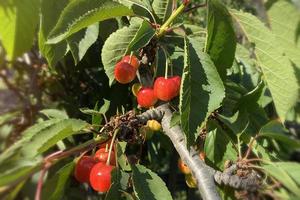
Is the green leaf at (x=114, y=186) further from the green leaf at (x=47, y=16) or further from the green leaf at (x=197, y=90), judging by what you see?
Answer: the green leaf at (x=47, y=16)

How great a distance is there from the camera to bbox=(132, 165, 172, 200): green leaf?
1.03m

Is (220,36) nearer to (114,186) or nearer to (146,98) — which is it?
(146,98)

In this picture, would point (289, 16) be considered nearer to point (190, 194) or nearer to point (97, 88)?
point (97, 88)

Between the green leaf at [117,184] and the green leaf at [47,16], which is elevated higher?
the green leaf at [47,16]

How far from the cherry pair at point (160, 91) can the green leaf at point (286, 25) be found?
230 millimetres

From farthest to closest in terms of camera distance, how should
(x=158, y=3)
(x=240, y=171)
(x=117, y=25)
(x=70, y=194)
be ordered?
(x=70, y=194) → (x=117, y=25) → (x=158, y=3) → (x=240, y=171)

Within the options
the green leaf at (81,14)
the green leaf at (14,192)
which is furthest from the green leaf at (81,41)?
the green leaf at (14,192)

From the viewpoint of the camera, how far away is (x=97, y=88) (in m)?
1.66

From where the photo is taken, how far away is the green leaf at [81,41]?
1.13 meters

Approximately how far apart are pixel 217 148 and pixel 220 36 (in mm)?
285

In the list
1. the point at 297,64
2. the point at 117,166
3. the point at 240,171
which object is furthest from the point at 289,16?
the point at 117,166

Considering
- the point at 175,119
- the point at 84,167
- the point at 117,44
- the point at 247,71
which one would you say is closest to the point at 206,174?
the point at 175,119

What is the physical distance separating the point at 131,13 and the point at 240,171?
399 mm

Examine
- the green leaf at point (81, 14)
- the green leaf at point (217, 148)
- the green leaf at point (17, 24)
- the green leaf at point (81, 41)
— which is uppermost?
the green leaf at point (17, 24)
